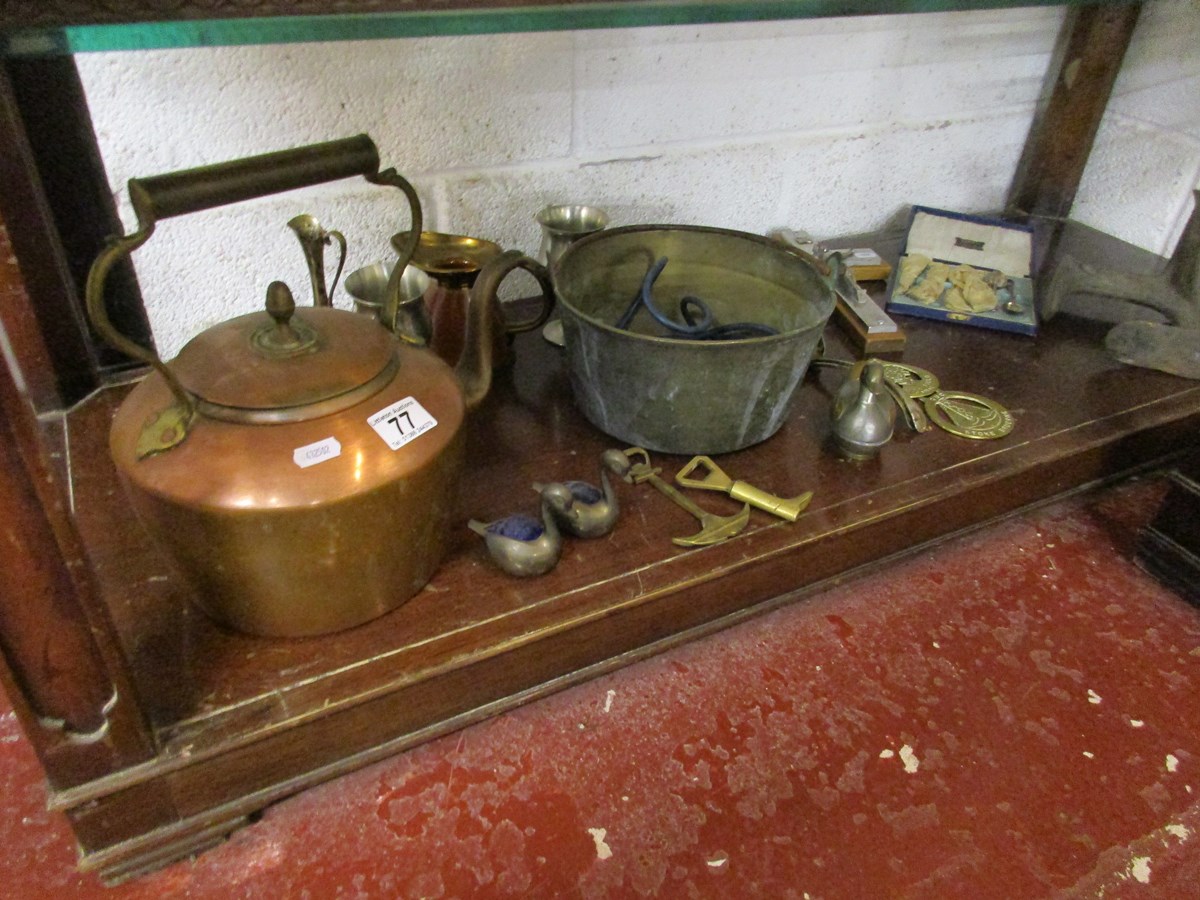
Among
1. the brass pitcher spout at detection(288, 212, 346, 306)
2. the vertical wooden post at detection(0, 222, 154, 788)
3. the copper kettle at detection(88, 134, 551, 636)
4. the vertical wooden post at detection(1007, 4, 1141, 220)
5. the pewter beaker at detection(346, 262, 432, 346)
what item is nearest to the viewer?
the vertical wooden post at detection(0, 222, 154, 788)

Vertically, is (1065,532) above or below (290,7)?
below

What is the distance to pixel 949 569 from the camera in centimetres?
90

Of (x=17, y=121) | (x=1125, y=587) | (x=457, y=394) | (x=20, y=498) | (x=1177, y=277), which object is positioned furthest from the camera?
(x=1177, y=277)

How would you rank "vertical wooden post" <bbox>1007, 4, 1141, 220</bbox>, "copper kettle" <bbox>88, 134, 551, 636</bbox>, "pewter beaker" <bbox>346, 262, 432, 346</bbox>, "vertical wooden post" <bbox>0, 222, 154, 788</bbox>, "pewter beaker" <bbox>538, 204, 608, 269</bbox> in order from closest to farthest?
"vertical wooden post" <bbox>0, 222, 154, 788</bbox> → "copper kettle" <bbox>88, 134, 551, 636</bbox> → "pewter beaker" <bbox>346, 262, 432, 346</bbox> → "pewter beaker" <bbox>538, 204, 608, 269</bbox> → "vertical wooden post" <bbox>1007, 4, 1141, 220</bbox>

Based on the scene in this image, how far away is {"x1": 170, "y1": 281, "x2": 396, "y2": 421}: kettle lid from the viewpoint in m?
0.54

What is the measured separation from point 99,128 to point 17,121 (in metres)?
0.08

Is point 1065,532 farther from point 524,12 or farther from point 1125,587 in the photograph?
point 524,12

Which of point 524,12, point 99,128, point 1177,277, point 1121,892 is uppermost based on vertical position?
point 524,12

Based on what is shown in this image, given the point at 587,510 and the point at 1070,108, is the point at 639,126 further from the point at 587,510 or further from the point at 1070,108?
the point at 1070,108

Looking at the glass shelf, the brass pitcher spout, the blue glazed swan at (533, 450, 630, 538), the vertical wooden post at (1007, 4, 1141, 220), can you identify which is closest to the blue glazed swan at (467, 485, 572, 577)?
the blue glazed swan at (533, 450, 630, 538)

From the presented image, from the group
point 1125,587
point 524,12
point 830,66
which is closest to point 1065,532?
point 1125,587

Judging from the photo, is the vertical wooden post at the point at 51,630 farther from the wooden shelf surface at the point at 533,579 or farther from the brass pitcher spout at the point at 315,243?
the brass pitcher spout at the point at 315,243

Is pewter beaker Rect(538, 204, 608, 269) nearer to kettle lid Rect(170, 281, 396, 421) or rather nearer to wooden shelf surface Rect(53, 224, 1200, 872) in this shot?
wooden shelf surface Rect(53, 224, 1200, 872)

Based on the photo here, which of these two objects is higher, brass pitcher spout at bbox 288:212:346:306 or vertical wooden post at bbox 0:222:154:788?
brass pitcher spout at bbox 288:212:346:306
